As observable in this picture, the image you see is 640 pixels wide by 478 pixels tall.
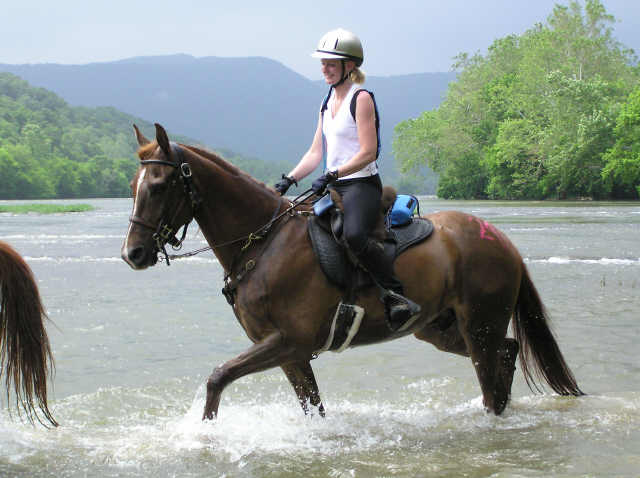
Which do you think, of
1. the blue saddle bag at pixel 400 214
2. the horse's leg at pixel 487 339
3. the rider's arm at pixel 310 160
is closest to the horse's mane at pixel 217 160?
the rider's arm at pixel 310 160

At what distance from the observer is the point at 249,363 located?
214 inches

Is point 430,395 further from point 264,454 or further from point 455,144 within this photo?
point 455,144

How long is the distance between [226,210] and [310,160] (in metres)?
1.03

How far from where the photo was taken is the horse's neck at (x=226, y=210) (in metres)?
5.66

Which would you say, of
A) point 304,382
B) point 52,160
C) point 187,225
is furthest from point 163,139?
point 52,160

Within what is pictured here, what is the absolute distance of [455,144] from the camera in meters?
88.5

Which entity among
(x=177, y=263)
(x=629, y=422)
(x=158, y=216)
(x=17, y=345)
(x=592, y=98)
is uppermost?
(x=592, y=98)

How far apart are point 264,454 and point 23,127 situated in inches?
7385

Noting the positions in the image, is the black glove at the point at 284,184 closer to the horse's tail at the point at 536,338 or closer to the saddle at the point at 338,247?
the saddle at the point at 338,247

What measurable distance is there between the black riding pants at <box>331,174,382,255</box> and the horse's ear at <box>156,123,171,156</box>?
4.48 ft

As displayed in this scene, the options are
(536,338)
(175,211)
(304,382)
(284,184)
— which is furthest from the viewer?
Result: (536,338)

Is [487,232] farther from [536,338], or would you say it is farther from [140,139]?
[140,139]

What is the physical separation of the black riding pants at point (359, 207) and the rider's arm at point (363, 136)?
8.5 inches

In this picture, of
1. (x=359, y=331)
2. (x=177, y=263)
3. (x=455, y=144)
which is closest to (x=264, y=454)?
(x=359, y=331)
